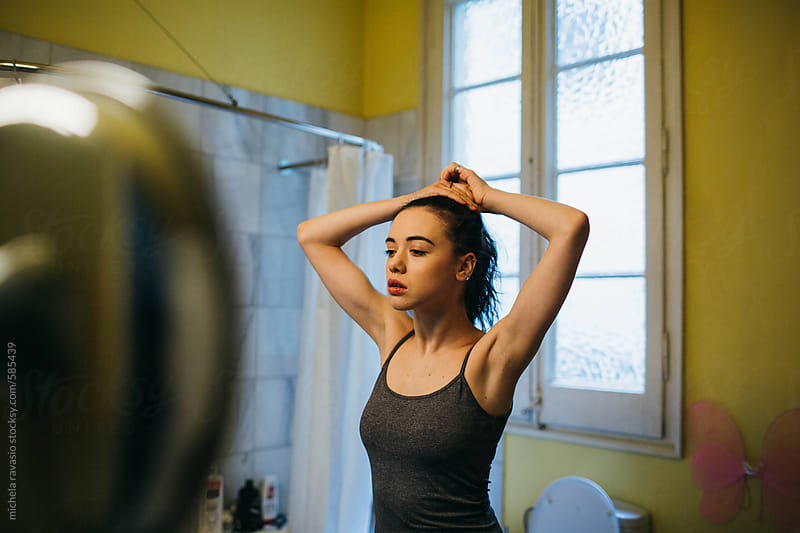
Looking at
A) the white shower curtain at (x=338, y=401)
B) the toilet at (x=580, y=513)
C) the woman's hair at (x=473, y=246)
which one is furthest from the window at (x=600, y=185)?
the woman's hair at (x=473, y=246)

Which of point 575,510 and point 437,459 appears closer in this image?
point 437,459

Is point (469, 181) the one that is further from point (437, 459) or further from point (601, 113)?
point (601, 113)

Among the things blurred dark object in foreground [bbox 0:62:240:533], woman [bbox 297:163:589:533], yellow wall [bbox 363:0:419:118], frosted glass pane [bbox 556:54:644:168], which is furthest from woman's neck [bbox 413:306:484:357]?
yellow wall [bbox 363:0:419:118]

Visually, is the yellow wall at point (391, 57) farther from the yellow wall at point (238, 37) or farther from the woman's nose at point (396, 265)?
the woman's nose at point (396, 265)

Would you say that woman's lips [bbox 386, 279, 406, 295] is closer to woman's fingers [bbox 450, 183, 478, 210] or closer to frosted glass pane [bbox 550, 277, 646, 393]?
woman's fingers [bbox 450, 183, 478, 210]

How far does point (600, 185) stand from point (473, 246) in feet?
3.69

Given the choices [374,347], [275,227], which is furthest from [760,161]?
[275,227]

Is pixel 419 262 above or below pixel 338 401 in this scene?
above

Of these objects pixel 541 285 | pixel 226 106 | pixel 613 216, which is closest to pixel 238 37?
pixel 226 106

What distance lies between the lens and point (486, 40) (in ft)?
7.74

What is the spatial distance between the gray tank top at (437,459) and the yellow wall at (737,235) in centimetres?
103

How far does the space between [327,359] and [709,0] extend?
4.87 ft

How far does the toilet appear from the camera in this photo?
5.10 feet

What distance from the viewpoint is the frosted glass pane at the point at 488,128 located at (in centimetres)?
224
